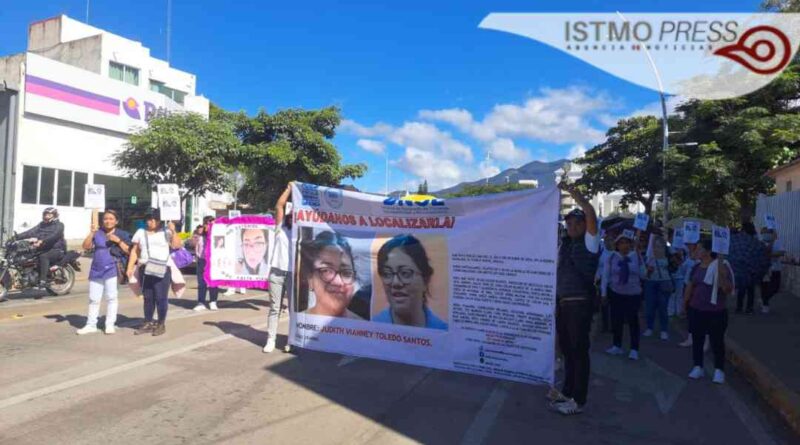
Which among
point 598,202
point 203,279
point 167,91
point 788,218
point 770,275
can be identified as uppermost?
point 167,91

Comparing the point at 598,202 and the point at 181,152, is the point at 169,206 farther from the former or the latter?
the point at 598,202

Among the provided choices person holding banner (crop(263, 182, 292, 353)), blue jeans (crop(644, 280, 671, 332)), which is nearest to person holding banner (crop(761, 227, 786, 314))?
blue jeans (crop(644, 280, 671, 332))

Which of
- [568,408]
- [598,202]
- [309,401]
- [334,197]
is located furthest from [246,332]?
[598,202]

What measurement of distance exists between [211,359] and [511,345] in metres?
3.48

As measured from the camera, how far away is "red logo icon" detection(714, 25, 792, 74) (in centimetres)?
2023

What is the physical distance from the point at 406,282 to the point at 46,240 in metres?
8.91

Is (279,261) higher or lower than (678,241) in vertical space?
lower

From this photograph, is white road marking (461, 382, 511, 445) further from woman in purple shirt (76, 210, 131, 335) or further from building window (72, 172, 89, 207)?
building window (72, 172, 89, 207)

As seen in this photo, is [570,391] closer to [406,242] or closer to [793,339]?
[406,242]

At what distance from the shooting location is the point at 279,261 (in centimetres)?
737

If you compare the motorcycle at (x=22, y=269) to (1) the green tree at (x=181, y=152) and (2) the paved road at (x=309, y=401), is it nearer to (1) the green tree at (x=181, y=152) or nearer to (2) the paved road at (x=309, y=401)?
(2) the paved road at (x=309, y=401)

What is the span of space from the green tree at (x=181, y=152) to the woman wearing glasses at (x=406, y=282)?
1830cm

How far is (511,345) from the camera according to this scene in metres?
5.71

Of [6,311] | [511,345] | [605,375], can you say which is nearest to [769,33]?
[605,375]
